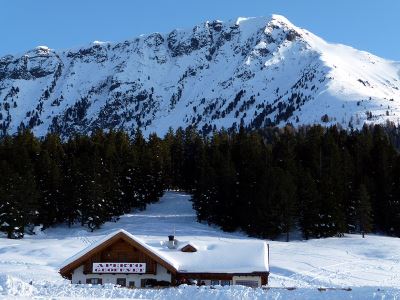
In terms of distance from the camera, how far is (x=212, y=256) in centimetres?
3759

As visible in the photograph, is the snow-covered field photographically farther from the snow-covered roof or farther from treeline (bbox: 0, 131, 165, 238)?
the snow-covered roof

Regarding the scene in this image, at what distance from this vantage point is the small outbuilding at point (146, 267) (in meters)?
35.8

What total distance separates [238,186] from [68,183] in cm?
2125

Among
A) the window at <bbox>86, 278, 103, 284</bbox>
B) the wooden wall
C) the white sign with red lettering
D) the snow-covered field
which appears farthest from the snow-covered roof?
the snow-covered field

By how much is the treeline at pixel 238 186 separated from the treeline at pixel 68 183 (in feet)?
0.41

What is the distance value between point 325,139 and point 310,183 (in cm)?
1684

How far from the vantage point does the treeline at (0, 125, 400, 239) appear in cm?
7094

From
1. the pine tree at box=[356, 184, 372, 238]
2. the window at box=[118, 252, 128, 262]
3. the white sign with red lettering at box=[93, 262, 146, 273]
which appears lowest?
the white sign with red lettering at box=[93, 262, 146, 273]

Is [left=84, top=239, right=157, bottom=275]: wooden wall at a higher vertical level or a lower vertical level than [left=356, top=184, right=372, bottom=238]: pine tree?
lower

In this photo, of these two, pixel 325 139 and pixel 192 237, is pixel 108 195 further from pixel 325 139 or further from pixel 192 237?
pixel 325 139

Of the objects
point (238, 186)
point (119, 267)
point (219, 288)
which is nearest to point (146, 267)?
point (119, 267)

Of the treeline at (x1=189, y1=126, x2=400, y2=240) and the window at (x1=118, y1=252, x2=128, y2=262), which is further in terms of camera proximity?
the treeline at (x1=189, y1=126, x2=400, y2=240)

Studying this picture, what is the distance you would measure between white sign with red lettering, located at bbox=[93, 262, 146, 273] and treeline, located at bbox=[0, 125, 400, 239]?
36021 mm

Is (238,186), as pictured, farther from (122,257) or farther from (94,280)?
(94,280)
